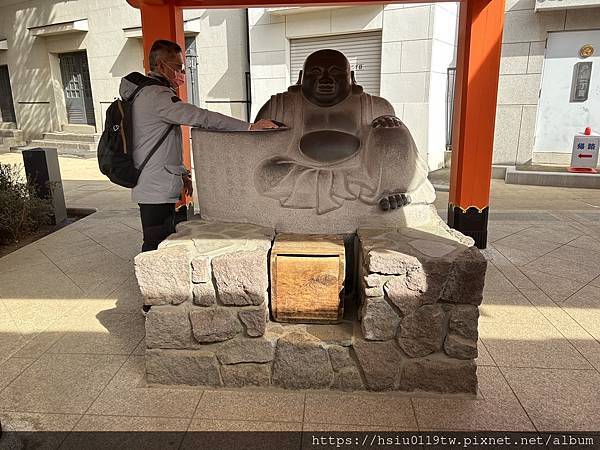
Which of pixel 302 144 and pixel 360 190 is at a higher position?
pixel 302 144

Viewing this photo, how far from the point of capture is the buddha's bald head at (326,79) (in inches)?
121

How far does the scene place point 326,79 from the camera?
10.1 ft

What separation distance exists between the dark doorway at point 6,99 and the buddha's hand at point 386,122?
15647 mm

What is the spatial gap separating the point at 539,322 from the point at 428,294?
1271 mm

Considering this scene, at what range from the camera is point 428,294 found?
2.29 metres

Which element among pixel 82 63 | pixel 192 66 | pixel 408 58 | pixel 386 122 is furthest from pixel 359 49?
pixel 82 63

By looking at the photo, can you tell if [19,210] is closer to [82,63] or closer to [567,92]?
[567,92]

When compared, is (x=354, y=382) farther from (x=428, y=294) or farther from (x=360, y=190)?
(x=360, y=190)

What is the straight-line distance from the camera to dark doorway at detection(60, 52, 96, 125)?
42.7ft

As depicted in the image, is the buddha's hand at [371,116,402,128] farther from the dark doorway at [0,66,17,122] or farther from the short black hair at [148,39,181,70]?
the dark doorway at [0,66,17,122]

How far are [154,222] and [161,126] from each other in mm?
611

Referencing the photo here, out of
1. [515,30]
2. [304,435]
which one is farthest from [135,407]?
[515,30]

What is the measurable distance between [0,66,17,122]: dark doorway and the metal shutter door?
10.8 metres

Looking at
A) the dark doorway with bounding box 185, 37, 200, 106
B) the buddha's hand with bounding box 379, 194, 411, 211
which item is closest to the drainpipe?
the dark doorway with bounding box 185, 37, 200, 106
